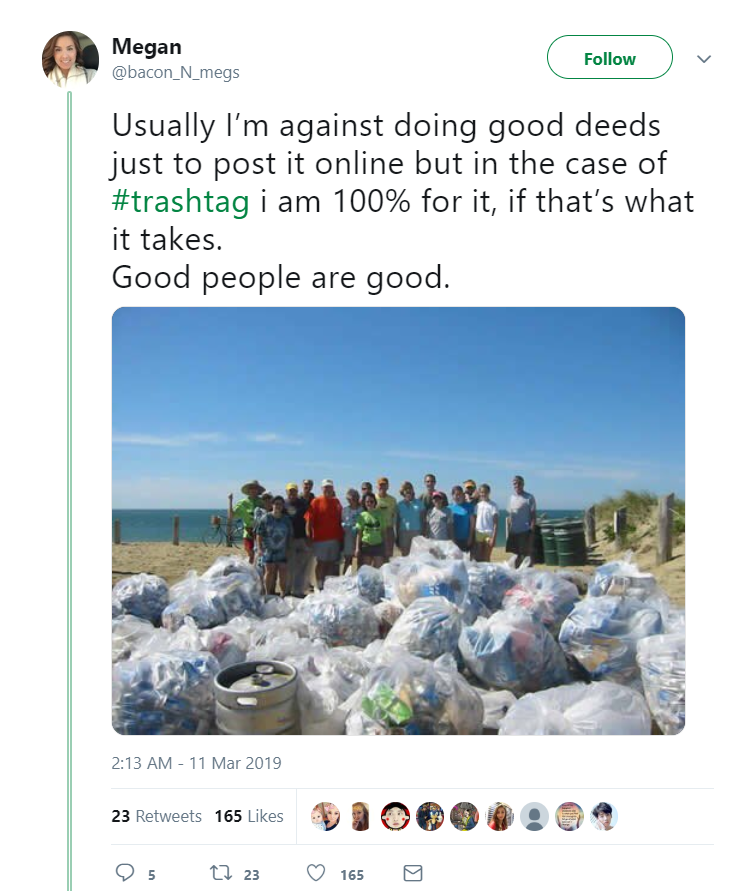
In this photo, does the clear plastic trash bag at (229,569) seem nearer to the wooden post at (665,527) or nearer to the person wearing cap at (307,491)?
the person wearing cap at (307,491)

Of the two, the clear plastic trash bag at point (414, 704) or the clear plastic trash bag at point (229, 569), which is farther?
the clear plastic trash bag at point (229, 569)

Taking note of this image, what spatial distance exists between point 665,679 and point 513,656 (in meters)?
0.80

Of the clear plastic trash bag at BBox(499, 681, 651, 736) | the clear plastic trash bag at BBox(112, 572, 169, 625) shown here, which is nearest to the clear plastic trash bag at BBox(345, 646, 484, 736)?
the clear plastic trash bag at BBox(499, 681, 651, 736)

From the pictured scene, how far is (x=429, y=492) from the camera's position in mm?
6391

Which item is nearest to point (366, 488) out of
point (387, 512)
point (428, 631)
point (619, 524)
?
point (387, 512)

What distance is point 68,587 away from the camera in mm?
2467

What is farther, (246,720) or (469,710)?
(469,710)
